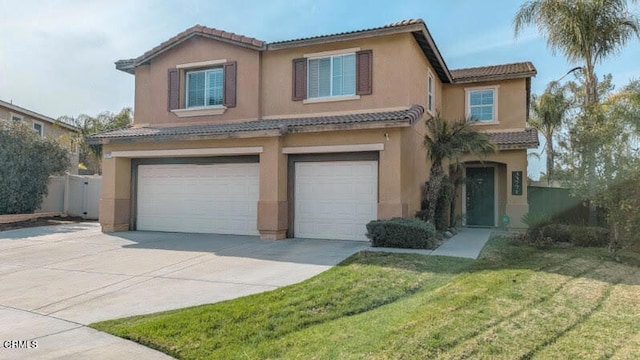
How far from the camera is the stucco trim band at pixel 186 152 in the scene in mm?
14073

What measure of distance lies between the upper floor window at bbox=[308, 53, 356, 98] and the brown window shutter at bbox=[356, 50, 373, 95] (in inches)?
8.4

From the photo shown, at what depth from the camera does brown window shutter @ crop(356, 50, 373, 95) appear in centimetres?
1398

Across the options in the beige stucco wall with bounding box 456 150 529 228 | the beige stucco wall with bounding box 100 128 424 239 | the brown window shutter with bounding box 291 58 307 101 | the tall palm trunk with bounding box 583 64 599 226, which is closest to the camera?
the tall palm trunk with bounding box 583 64 599 226

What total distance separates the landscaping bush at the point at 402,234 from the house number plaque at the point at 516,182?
24.7ft

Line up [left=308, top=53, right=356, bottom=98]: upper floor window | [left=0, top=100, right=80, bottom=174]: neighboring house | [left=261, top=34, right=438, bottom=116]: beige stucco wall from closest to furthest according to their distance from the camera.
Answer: [left=261, top=34, right=438, bottom=116]: beige stucco wall → [left=308, top=53, right=356, bottom=98]: upper floor window → [left=0, top=100, right=80, bottom=174]: neighboring house

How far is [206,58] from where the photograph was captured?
16.3 metres

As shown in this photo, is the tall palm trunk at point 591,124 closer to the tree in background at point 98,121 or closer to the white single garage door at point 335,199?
the white single garage door at point 335,199

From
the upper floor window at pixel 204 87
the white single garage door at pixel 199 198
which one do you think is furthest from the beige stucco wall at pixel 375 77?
the white single garage door at pixel 199 198

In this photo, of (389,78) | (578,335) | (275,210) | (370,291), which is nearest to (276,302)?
(370,291)

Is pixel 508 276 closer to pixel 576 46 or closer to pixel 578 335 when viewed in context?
pixel 578 335

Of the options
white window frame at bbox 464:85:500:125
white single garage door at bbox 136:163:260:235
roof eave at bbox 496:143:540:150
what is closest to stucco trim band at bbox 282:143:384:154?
white single garage door at bbox 136:163:260:235

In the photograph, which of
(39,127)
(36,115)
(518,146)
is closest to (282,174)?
(518,146)

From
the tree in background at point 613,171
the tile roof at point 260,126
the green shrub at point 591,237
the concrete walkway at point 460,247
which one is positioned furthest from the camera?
the tile roof at point 260,126

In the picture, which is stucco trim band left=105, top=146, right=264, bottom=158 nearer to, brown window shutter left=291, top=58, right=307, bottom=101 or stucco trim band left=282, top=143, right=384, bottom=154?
stucco trim band left=282, top=143, right=384, bottom=154
